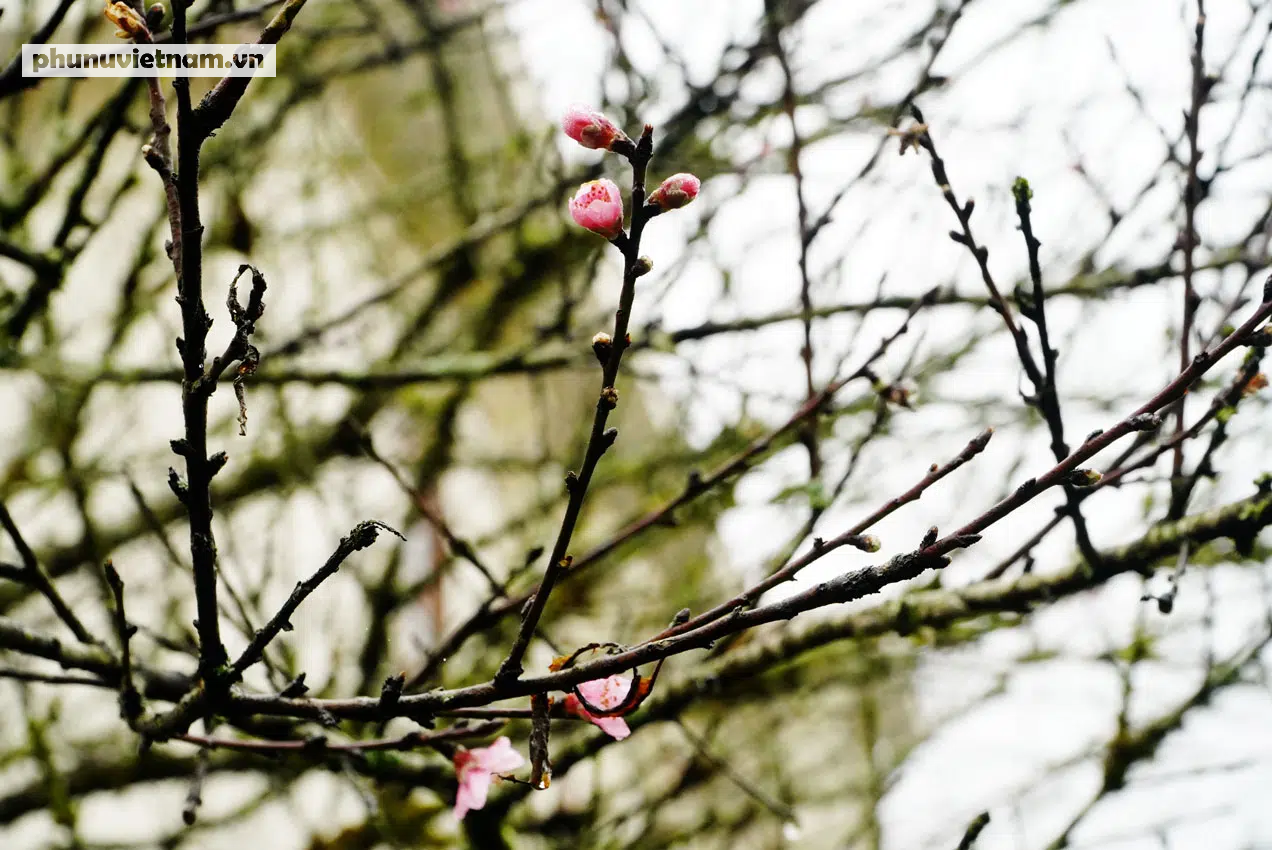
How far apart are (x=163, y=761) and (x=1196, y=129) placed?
3.67m

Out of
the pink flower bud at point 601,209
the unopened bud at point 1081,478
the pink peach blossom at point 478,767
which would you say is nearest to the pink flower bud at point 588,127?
the pink flower bud at point 601,209

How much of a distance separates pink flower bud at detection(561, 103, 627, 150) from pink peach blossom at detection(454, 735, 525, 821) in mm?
871

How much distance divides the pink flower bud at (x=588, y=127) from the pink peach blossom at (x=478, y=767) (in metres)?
0.87

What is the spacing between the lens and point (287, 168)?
16.4 feet

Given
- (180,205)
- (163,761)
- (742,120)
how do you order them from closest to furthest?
1. (180,205)
2. (742,120)
3. (163,761)

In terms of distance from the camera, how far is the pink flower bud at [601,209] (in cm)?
80

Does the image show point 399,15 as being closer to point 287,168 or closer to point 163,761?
point 287,168

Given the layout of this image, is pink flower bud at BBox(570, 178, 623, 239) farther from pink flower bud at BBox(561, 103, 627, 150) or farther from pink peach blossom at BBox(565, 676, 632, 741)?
pink peach blossom at BBox(565, 676, 632, 741)

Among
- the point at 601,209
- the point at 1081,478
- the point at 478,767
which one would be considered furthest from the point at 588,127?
the point at 478,767

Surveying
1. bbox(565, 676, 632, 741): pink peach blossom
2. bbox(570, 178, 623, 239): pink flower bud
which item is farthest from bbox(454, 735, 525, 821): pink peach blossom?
bbox(570, 178, 623, 239): pink flower bud

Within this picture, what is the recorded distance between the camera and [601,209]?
81 cm

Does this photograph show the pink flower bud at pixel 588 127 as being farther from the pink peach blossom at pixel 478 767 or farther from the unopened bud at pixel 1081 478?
the pink peach blossom at pixel 478 767

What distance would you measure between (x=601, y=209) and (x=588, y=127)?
0.34 feet

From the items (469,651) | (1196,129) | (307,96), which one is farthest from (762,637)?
(307,96)
